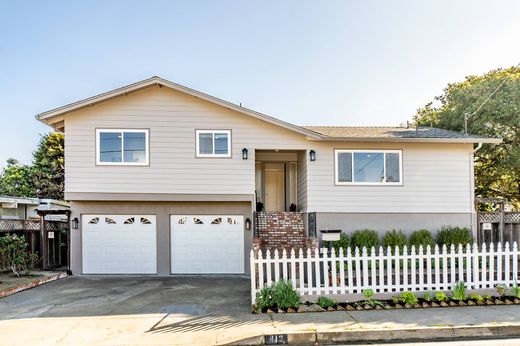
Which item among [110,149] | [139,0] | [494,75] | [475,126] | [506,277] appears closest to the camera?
[506,277]

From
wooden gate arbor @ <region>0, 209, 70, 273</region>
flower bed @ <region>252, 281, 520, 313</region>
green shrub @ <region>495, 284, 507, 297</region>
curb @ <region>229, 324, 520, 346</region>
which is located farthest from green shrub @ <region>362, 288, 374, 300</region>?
wooden gate arbor @ <region>0, 209, 70, 273</region>

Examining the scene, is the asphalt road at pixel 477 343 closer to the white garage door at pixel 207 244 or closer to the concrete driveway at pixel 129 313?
the concrete driveway at pixel 129 313

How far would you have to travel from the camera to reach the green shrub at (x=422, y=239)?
12.2 metres

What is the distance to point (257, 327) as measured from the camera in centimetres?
631

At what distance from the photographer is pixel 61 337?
20.0 ft

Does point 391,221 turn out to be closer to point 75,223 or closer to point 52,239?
point 75,223

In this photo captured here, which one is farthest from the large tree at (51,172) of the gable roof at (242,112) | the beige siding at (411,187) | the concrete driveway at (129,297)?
the beige siding at (411,187)

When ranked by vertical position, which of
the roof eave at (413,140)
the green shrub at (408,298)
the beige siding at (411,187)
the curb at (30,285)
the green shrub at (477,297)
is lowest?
the curb at (30,285)

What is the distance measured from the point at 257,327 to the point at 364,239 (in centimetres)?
658

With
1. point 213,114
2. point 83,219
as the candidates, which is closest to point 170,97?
point 213,114

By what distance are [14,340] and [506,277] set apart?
9712 millimetres

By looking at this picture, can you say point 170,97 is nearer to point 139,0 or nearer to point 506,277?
point 139,0

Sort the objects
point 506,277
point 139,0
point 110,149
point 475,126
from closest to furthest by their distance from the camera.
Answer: point 506,277
point 110,149
point 139,0
point 475,126

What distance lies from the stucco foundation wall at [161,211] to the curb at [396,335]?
22.6 ft
